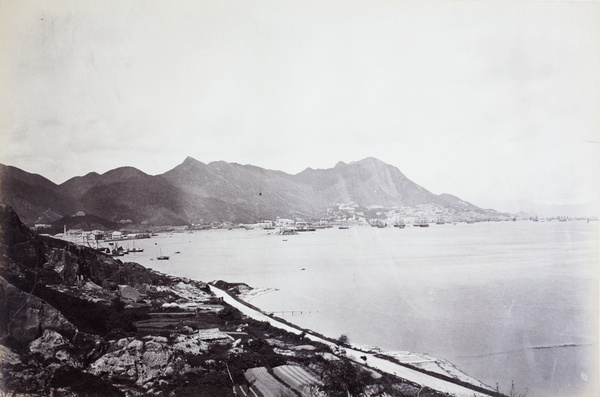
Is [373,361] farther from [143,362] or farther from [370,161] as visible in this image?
[143,362]

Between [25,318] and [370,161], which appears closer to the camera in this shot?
[25,318]

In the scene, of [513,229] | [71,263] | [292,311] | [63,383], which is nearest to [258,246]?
[292,311]

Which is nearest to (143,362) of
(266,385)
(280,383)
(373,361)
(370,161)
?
(266,385)

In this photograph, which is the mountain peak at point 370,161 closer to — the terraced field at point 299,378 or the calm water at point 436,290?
the calm water at point 436,290

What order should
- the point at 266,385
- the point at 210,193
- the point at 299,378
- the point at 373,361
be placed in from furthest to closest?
the point at 210,193 < the point at 373,361 < the point at 299,378 < the point at 266,385

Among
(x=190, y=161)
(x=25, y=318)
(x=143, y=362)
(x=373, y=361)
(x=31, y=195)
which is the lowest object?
(x=373, y=361)

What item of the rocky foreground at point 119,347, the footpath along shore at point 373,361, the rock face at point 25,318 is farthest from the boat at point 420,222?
the rock face at point 25,318
